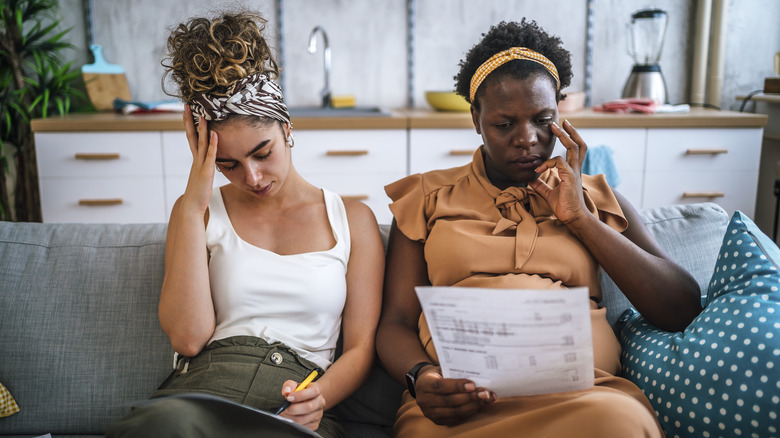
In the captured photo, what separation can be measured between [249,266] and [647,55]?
298cm

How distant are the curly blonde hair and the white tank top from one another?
32cm

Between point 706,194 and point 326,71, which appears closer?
point 706,194

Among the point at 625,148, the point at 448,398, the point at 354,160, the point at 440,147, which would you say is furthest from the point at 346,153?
the point at 448,398

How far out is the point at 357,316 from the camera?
1405 millimetres

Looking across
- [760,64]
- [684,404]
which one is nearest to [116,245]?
[684,404]

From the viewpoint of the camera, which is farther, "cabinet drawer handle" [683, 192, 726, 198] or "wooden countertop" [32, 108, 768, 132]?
"cabinet drawer handle" [683, 192, 726, 198]

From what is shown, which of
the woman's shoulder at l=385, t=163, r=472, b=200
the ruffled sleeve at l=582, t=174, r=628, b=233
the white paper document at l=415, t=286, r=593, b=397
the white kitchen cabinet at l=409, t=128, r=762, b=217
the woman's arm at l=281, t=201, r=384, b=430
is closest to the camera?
the white paper document at l=415, t=286, r=593, b=397

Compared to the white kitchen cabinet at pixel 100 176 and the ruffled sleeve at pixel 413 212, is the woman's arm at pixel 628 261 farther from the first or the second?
the white kitchen cabinet at pixel 100 176

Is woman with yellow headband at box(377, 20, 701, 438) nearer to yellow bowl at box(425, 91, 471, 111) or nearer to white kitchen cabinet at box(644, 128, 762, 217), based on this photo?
yellow bowl at box(425, 91, 471, 111)

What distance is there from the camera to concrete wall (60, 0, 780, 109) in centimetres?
352

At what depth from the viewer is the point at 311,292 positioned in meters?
1.35

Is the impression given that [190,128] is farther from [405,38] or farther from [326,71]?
[405,38]

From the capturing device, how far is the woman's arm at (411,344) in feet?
3.54

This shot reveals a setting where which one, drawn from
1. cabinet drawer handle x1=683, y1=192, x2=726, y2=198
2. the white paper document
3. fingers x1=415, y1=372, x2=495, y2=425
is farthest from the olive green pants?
cabinet drawer handle x1=683, y1=192, x2=726, y2=198
